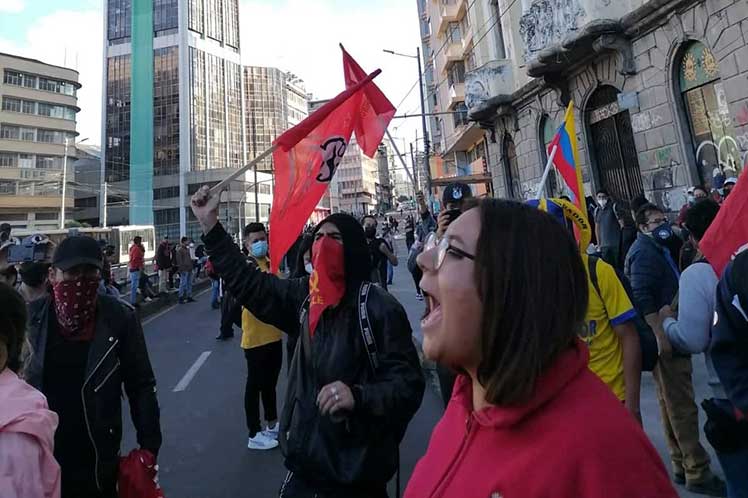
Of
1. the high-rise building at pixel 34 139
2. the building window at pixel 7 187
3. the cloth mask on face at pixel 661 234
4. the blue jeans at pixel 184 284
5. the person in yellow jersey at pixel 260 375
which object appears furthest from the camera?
the high-rise building at pixel 34 139

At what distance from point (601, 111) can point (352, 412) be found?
40.3ft

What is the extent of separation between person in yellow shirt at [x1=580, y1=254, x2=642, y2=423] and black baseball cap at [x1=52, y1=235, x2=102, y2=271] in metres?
2.59

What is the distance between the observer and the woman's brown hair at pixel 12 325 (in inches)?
64.1

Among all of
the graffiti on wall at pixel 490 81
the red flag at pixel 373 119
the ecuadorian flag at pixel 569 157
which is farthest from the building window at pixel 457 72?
the red flag at pixel 373 119

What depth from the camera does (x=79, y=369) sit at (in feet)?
7.18

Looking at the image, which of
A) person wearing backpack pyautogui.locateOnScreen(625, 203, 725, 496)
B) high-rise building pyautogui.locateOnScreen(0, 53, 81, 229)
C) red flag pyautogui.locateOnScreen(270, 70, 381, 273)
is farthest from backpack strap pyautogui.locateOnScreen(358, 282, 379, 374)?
high-rise building pyautogui.locateOnScreen(0, 53, 81, 229)

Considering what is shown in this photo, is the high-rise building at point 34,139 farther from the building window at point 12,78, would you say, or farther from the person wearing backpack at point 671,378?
the person wearing backpack at point 671,378

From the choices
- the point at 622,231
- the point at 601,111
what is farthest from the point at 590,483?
the point at 601,111

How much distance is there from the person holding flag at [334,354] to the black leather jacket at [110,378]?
1.97 ft

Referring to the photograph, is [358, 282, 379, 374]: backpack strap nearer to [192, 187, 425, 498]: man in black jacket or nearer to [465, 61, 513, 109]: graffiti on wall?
[192, 187, 425, 498]: man in black jacket

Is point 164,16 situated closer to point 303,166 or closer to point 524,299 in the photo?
point 303,166

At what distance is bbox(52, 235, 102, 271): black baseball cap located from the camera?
2.23 metres

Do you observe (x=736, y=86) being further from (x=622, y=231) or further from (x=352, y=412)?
(x=352, y=412)

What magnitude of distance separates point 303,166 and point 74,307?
1.53 m
